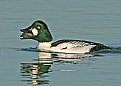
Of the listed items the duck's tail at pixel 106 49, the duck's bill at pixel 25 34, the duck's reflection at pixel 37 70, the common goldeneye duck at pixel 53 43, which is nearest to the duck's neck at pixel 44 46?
the common goldeneye duck at pixel 53 43

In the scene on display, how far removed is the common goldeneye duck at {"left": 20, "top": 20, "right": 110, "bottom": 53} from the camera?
Answer: 2511 cm

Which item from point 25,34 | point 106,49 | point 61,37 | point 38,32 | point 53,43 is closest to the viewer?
point 106,49

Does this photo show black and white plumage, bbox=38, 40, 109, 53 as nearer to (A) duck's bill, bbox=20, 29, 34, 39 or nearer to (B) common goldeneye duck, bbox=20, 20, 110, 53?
(B) common goldeneye duck, bbox=20, 20, 110, 53

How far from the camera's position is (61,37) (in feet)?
89.8

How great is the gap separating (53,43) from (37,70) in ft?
14.5

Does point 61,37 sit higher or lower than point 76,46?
higher

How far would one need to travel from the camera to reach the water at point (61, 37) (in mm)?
19906

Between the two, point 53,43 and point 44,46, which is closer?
point 53,43

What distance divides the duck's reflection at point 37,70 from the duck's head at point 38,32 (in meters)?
1.63

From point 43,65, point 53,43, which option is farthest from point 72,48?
point 43,65

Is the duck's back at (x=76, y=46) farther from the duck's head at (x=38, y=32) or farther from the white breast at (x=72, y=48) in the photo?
the duck's head at (x=38, y=32)

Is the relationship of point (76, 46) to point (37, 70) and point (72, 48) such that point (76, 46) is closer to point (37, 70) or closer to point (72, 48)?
point (72, 48)

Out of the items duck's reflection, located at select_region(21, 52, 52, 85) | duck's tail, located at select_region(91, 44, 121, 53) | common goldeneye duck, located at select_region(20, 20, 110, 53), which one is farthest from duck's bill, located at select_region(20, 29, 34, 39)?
duck's tail, located at select_region(91, 44, 121, 53)

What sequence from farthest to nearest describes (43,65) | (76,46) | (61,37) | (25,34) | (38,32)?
(61,37) < (38,32) < (25,34) < (76,46) < (43,65)
